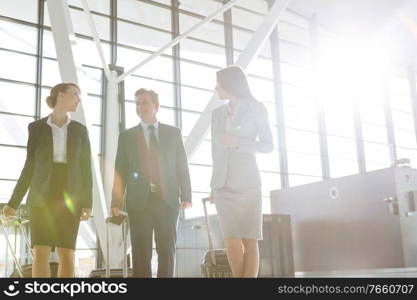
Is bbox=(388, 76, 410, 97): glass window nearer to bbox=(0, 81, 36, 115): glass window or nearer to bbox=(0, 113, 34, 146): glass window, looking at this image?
bbox=(0, 81, 36, 115): glass window

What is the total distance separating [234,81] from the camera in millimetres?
3629

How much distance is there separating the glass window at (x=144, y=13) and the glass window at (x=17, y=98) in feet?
11.7

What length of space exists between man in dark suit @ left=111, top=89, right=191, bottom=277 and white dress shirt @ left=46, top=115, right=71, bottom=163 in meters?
0.40

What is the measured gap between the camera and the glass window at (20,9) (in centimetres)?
1236

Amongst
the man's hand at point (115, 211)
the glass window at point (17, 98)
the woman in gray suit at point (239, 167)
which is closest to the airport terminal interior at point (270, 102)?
the glass window at point (17, 98)

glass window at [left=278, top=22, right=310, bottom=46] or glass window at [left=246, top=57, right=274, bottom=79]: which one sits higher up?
glass window at [left=278, top=22, right=310, bottom=46]

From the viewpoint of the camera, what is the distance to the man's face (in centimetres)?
382

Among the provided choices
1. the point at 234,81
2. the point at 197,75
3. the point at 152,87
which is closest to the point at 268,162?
the point at 197,75

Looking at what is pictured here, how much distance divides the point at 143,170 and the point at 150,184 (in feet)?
0.42

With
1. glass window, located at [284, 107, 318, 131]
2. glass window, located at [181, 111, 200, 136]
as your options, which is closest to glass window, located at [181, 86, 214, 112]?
glass window, located at [181, 111, 200, 136]

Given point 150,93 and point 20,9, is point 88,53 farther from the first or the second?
point 150,93

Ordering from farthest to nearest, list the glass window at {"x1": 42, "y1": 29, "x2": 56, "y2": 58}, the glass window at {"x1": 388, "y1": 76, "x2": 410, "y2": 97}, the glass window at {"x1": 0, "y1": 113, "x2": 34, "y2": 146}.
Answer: the glass window at {"x1": 388, "y1": 76, "x2": 410, "y2": 97} < the glass window at {"x1": 42, "y1": 29, "x2": 56, "y2": 58} < the glass window at {"x1": 0, "y1": 113, "x2": 34, "y2": 146}

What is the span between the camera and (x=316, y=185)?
8133 mm

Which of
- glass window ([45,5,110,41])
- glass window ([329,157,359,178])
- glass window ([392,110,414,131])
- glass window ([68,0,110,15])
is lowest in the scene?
glass window ([329,157,359,178])
